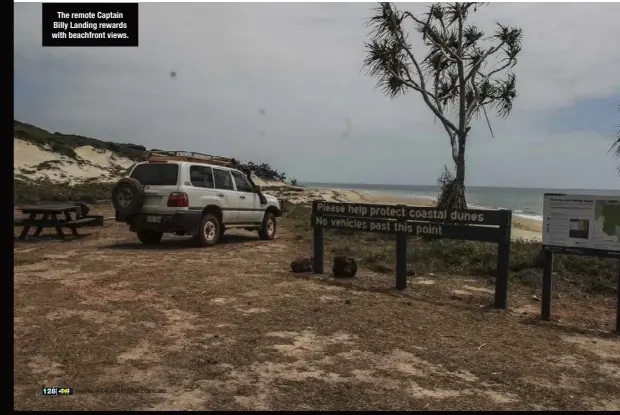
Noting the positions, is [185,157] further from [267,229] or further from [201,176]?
[267,229]

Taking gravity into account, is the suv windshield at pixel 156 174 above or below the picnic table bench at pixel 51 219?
above

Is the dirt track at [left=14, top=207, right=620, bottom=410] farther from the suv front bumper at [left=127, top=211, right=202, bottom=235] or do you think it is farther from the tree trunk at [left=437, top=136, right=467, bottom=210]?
the tree trunk at [left=437, top=136, right=467, bottom=210]

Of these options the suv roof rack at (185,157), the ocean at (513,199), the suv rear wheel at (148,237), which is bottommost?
the ocean at (513,199)

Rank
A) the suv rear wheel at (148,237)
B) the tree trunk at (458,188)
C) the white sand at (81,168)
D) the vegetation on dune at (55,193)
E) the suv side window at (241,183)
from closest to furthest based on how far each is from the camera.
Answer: the suv rear wheel at (148,237) < the suv side window at (241,183) < the tree trunk at (458,188) < the vegetation on dune at (55,193) < the white sand at (81,168)

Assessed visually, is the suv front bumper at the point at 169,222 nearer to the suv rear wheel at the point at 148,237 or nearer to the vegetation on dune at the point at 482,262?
the suv rear wheel at the point at 148,237

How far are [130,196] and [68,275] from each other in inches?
132

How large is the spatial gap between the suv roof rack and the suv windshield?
490mm

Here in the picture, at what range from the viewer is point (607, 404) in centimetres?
402

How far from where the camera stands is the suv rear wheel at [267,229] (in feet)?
45.6

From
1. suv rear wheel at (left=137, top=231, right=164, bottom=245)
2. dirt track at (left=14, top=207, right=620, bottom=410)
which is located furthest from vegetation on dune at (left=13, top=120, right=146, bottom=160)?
dirt track at (left=14, top=207, right=620, bottom=410)

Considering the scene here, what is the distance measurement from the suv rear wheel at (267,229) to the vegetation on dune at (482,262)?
84.9 inches

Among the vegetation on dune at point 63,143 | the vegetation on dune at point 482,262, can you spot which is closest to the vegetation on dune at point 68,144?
the vegetation on dune at point 63,143

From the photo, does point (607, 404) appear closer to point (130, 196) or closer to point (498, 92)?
point (130, 196)

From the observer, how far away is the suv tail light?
11031 millimetres
